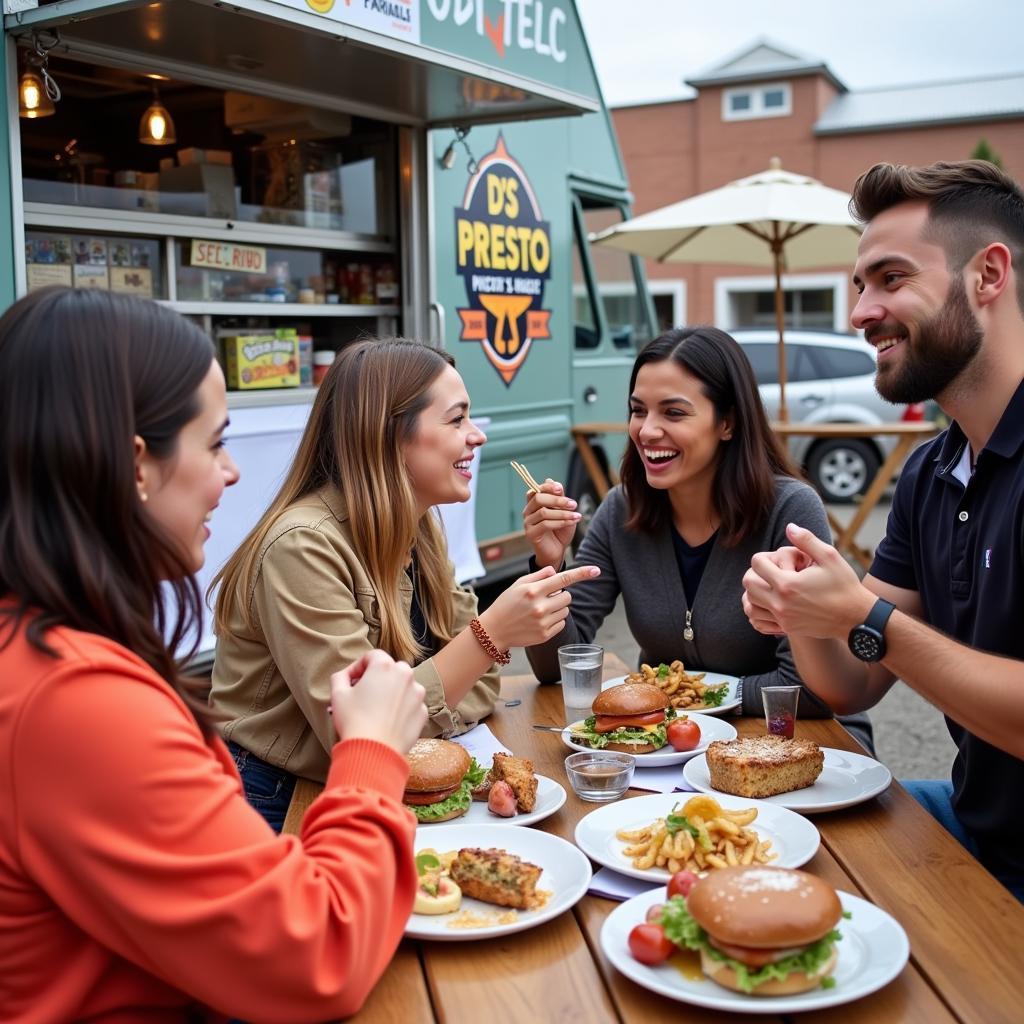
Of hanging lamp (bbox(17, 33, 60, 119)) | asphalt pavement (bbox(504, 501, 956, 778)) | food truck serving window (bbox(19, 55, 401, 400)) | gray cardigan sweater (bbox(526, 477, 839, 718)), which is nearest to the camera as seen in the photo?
gray cardigan sweater (bbox(526, 477, 839, 718))

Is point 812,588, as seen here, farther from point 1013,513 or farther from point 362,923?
point 362,923

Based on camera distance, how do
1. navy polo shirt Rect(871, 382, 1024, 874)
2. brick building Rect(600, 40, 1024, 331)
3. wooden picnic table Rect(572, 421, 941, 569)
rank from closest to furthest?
navy polo shirt Rect(871, 382, 1024, 874) → wooden picnic table Rect(572, 421, 941, 569) → brick building Rect(600, 40, 1024, 331)

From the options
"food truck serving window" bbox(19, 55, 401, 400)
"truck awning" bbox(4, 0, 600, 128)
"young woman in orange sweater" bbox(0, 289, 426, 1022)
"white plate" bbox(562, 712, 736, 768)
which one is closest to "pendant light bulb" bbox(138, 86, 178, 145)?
"food truck serving window" bbox(19, 55, 401, 400)

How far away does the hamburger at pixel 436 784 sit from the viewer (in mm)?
2035

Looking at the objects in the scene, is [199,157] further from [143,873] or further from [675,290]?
[675,290]

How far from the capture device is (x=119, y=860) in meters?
1.24

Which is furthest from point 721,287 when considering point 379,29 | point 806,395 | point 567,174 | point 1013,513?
point 1013,513

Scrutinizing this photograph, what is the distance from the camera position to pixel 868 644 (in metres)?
1.98

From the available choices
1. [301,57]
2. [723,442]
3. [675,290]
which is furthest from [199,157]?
[675,290]

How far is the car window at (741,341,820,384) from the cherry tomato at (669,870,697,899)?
11686 millimetres

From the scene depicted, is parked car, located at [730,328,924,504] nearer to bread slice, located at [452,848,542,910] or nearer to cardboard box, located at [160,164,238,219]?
cardboard box, located at [160,164,238,219]

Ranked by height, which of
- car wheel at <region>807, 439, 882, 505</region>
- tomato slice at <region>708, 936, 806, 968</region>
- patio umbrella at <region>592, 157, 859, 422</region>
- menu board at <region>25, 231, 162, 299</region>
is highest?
patio umbrella at <region>592, 157, 859, 422</region>

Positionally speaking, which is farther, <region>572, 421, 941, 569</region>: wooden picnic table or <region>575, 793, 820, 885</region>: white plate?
<region>572, 421, 941, 569</region>: wooden picnic table

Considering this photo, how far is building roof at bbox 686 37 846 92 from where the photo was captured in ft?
87.2
